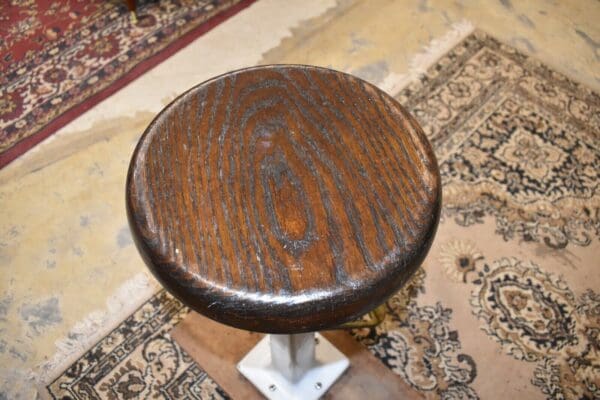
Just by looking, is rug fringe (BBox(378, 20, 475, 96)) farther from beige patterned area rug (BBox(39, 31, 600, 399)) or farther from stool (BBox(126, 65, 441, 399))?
stool (BBox(126, 65, 441, 399))

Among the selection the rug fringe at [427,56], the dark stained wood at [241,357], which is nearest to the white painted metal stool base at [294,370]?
the dark stained wood at [241,357]

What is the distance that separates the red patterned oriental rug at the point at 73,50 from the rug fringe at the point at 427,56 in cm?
67

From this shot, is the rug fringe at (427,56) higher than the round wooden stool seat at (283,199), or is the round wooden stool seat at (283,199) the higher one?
the round wooden stool seat at (283,199)

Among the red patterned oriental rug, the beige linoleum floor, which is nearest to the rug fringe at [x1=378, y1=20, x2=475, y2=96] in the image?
the beige linoleum floor

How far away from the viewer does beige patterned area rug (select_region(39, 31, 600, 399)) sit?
1.30 meters

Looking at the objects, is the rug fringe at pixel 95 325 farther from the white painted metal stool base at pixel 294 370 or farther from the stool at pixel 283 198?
the stool at pixel 283 198

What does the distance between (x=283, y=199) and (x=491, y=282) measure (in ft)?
2.86

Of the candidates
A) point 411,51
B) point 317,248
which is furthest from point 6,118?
point 317,248

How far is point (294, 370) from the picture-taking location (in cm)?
113

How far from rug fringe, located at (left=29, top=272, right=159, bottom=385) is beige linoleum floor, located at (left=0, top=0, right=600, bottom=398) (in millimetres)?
10

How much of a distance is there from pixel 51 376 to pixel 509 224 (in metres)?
1.20

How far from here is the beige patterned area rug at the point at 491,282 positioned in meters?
1.30

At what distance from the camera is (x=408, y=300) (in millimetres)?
1402

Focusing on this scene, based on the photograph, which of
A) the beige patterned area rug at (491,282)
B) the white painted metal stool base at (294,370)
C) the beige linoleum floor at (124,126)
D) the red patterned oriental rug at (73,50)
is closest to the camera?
the white painted metal stool base at (294,370)
